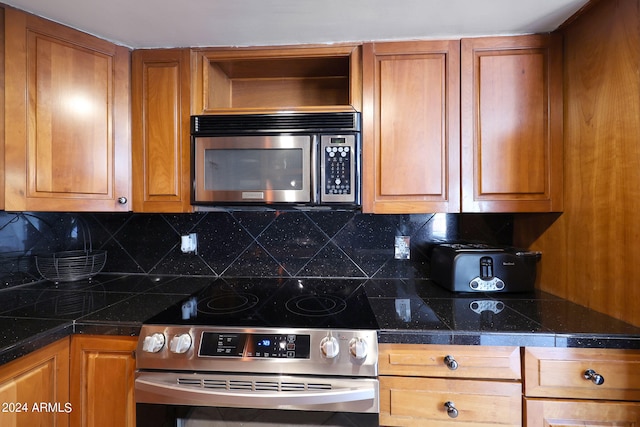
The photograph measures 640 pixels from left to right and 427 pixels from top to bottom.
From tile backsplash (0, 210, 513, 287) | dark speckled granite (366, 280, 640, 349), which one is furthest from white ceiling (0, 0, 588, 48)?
dark speckled granite (366, 280, 640, 349)

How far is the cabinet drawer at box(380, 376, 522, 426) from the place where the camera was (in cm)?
91

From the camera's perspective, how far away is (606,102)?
1029mm

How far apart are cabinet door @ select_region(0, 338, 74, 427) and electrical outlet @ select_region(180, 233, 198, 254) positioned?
0.68 m

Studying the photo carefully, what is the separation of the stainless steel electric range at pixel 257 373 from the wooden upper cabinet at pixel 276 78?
0.94 meters

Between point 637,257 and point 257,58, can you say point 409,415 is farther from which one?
point 257,58

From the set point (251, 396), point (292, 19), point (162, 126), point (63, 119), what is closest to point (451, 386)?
point (251, 396)

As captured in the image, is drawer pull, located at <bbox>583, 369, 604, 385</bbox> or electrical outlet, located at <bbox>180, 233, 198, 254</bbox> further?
electrical outlet, located at <bbox>180, 233, 198, 254</bbox>

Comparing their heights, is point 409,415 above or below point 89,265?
below

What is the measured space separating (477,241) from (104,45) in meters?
2.11

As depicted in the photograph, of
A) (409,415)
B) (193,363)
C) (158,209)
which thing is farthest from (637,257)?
(158,209)

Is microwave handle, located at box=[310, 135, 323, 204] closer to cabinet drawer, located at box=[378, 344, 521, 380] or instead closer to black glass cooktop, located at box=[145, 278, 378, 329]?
black glass cooktop, located at box=[145, 278, 378, 329]

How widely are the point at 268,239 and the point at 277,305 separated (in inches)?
20.0

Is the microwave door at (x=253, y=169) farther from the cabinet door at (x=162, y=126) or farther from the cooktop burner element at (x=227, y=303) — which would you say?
the cooktop burner element at (x=227, y=303)

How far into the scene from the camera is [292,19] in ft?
3.73
